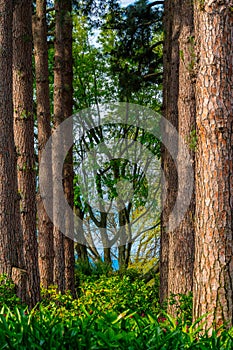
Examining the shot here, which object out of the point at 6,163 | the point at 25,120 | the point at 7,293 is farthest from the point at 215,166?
the point at 25,120

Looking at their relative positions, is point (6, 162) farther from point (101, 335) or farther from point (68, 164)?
point (68, 164)

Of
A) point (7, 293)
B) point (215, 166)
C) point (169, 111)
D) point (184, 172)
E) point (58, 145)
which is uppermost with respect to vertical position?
point (169, 111)

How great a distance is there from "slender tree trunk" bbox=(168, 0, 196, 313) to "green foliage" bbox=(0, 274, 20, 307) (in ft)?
7.17

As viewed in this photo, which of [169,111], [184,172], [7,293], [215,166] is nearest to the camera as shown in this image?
[215,166]

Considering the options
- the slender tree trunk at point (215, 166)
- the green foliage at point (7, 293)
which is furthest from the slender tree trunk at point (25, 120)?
the slender tree trunk at point (215, 166)

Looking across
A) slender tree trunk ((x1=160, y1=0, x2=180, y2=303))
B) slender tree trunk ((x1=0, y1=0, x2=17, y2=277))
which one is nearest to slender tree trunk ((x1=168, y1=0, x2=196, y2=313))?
slender tree trunk ((x1=160, y1=0, x2=180, y2=303))

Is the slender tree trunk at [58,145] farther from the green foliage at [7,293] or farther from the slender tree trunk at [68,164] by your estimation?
the green foliage at [7,293]

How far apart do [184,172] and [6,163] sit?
99.4 inches

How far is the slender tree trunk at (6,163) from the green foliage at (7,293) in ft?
0.52

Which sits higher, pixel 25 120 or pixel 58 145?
pixel 25 120

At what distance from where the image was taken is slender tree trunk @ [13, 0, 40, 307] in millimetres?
8914

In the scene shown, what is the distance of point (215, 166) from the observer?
4727 millimetres

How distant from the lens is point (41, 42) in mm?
11312

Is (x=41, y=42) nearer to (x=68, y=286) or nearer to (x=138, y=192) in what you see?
(x=68, y=286)
